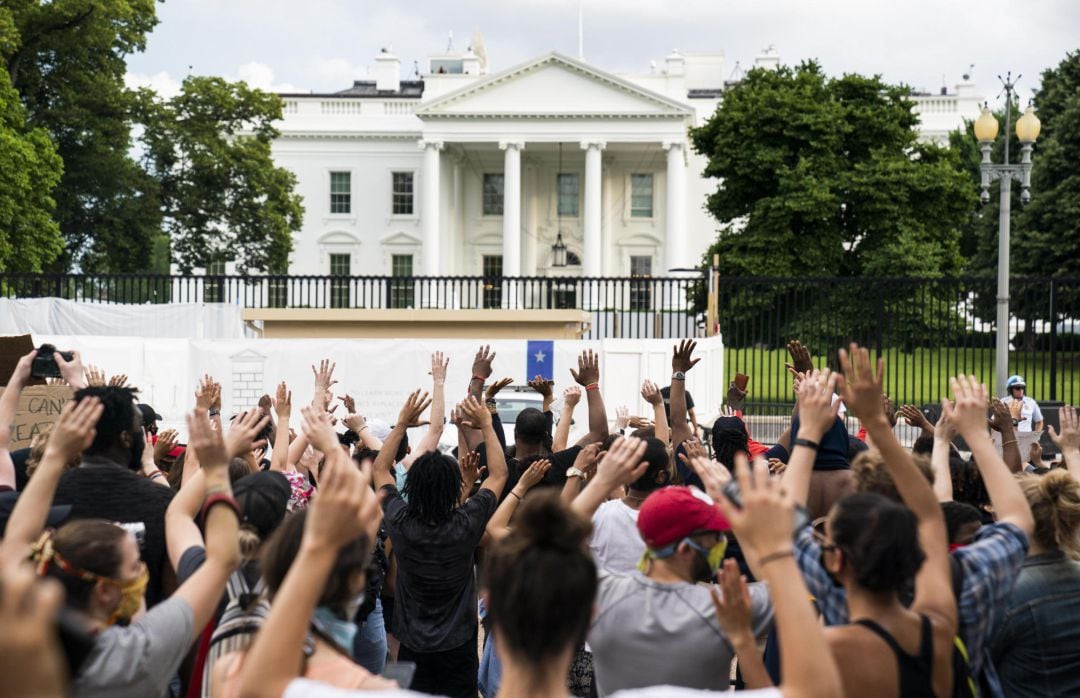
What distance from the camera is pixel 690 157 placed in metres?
68.7

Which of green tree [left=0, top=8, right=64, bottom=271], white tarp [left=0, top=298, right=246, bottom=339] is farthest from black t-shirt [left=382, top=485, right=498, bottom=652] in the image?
green tree [left=0, top=8, right=64, bottom=271]

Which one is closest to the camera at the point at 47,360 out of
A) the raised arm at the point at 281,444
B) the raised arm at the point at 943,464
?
the raised arm at the point at 281,444

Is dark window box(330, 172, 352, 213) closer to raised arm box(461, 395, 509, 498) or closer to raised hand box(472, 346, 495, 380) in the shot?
raised hand box(472, 346, 495, 380)

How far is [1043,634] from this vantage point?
4.02 meters

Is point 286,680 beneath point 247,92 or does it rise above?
beneath

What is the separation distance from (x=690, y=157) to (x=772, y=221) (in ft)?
92.6

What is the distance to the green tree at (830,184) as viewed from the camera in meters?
40.6

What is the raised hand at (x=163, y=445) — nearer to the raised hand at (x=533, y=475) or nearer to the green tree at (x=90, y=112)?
the raised hand at (x=533, y=475)

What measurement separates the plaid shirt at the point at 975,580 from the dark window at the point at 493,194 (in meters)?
→ 63.1

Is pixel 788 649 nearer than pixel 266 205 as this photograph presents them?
Yes

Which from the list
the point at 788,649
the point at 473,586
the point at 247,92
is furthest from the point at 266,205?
the point at 788,649

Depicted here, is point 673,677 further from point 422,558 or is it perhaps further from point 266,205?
point 266,205

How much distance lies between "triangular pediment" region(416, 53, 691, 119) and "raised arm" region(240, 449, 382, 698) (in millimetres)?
56713

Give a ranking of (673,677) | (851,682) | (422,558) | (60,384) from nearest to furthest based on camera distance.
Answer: (851,682) < (673,677) < (422,558) < (60,384)
